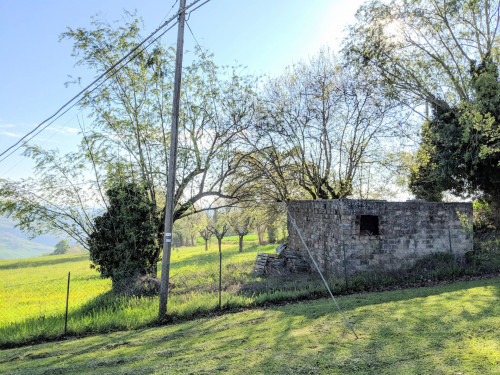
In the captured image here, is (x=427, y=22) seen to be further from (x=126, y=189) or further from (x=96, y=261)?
(x=96, y=261)

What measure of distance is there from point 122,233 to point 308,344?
915 cm

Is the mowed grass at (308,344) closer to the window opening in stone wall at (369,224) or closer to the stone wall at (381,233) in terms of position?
the stone wall at (381,233)

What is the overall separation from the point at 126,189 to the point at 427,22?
53.1 feet

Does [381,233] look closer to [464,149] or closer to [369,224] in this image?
[369,224]

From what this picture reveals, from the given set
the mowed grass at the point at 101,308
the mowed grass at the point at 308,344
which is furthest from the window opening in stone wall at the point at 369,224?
the mowed grass at the point at 101,308

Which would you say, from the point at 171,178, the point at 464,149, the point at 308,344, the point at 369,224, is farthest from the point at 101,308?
the point at 464,149

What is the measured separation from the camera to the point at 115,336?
7.98 meters

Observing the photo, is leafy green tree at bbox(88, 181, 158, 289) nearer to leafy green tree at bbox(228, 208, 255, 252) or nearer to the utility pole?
the utility pole

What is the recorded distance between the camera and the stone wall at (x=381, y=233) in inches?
493

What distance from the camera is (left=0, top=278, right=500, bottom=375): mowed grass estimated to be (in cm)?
486

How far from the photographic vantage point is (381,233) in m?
12.8

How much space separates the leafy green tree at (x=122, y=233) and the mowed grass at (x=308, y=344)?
4881mm

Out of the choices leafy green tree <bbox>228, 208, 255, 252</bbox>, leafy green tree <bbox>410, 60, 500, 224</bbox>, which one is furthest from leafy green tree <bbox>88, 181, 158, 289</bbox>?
leafy green tree <bbox>410, 60, 500, 224</bbox>

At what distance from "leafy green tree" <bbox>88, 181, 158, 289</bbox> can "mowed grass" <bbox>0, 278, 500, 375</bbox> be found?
488 centimetres
